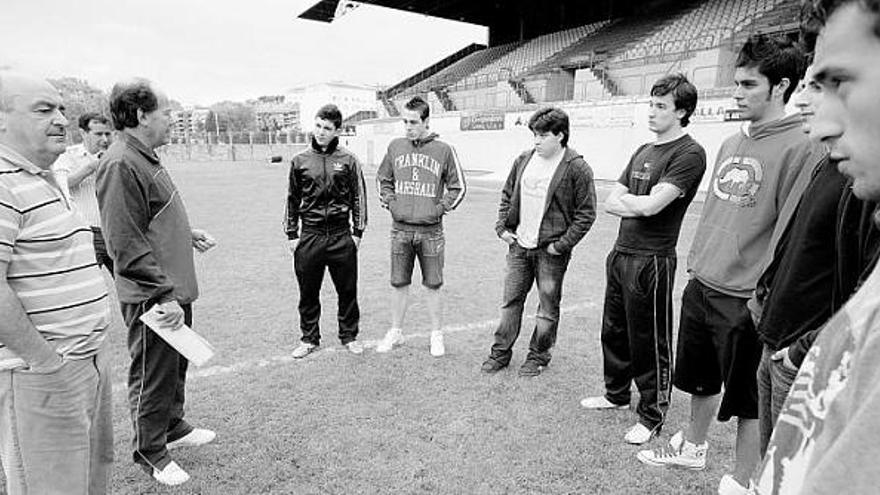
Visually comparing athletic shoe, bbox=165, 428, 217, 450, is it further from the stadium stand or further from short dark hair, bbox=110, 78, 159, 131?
the stadium stand

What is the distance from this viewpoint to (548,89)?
76.1ft

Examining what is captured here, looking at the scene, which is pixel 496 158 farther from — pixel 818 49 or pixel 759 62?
pixel 818 49

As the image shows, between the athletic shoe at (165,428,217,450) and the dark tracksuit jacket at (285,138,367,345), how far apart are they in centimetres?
141

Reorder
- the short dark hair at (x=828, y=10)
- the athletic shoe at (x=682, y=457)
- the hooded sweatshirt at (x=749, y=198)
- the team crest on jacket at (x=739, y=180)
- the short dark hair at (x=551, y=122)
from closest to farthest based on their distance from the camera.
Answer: the short dark hair at (x=828, y=10)
the hooded sweatshirt at (x=749, y=198)
the team crest on jacket at (x=739, y=180)
the athletic shoe at (x=682, y=457)
the short dark hair at (x=551, y=122)

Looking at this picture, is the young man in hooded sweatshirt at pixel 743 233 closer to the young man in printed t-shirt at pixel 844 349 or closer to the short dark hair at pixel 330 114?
the young man in printed t-shirt at pixel 844 349

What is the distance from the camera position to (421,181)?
4441 mm

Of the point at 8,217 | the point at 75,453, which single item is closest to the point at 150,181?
the point at 8,217

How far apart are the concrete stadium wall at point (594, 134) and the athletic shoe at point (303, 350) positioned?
9480mm

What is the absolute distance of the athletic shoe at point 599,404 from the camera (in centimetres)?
352

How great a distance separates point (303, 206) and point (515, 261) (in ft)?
6.05

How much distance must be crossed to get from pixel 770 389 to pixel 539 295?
2135mm

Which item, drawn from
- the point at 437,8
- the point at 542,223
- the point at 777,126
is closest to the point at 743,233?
the point at 777,126

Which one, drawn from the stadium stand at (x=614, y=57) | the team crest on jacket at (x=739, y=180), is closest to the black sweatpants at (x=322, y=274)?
the team crest on jacket at (x=739, y=180)

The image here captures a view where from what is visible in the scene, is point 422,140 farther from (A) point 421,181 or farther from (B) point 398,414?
(B) point 398,414
